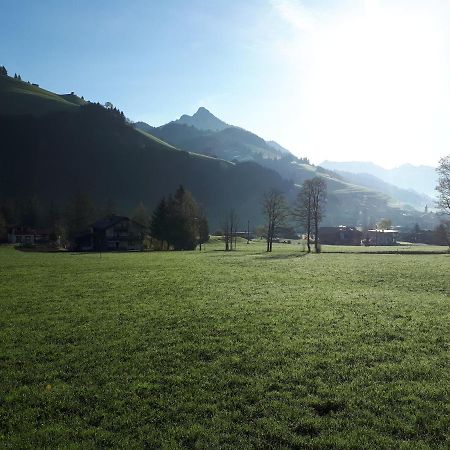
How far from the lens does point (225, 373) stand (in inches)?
461

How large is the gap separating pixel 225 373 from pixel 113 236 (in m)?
109

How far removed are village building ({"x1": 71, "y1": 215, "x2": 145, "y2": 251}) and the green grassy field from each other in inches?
3657

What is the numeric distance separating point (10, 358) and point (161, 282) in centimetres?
1918

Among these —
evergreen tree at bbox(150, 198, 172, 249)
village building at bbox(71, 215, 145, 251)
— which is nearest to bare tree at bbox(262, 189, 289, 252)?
evergreen tree at bbox(150, 198, 172, 249)

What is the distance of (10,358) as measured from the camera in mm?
13250

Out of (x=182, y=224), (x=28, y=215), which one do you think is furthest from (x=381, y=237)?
(x=28, y=215)

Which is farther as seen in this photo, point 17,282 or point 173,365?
point 17,282

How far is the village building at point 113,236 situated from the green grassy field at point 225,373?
9289cm

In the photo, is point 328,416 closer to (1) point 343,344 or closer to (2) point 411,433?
(2) point 411,433

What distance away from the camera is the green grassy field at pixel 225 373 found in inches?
337

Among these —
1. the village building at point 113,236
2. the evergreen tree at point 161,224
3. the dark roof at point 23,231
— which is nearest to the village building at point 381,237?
the evergreen tree at point 161,224

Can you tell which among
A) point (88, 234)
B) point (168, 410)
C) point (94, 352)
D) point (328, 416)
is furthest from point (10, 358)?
point (88, 234)

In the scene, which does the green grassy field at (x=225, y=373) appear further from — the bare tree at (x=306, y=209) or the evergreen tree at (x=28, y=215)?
the evergreen tree at (x=28, y=215)

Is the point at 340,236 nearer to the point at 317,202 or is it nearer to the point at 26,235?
the point at 317,202
